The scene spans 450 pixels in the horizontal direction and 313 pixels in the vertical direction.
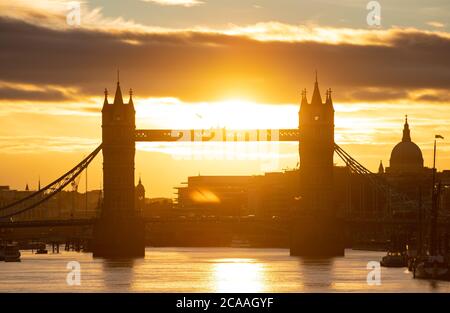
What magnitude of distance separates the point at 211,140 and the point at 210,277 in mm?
49205

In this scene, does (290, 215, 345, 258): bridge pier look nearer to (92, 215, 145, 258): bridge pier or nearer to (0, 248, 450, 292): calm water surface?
(0, 248, 450, 292): calm water surface

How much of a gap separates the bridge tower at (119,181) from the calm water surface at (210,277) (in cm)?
1066

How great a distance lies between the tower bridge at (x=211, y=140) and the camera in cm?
18488

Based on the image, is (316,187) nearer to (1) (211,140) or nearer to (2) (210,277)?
(1) (211,140)

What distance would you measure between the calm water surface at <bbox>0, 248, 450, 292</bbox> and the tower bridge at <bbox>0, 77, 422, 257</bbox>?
9.74 metres

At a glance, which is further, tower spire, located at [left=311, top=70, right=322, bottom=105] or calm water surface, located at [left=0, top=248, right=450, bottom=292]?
tower spire, located at [left=311, top=70, right=322, bottom=105]

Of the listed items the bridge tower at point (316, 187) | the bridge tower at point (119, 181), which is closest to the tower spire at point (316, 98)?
the bridge tower at point (316, 187)

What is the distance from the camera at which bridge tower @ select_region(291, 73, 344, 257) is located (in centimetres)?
18525

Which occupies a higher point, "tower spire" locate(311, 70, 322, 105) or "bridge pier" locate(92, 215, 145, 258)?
"tower spire" locate(311, 70, 322, 105)

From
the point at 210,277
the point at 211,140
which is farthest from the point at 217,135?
the point at 210,277

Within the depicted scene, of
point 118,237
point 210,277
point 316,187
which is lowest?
point 210,277

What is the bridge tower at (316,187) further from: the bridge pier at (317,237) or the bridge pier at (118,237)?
the bridge pier at (118,237)

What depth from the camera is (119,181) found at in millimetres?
191625

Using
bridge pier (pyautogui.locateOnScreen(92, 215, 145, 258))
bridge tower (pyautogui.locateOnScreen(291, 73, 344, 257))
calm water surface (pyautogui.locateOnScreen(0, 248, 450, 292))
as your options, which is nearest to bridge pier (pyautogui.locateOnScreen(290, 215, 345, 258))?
bridge tower (pyautogui.locateOnScreen(291, 73, 344, 257))
